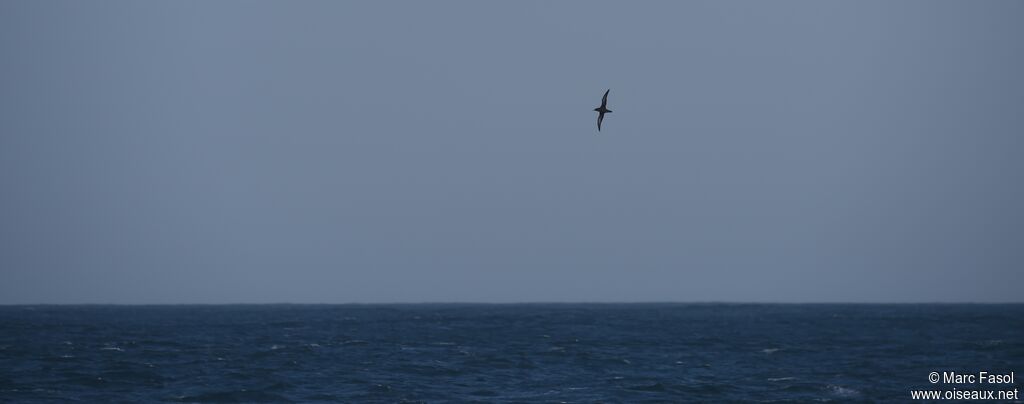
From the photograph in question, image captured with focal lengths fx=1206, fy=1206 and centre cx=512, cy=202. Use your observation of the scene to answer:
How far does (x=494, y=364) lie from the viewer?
7225cm

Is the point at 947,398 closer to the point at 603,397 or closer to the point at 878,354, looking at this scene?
the point at 603,397

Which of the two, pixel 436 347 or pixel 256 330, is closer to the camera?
pixel 436 347

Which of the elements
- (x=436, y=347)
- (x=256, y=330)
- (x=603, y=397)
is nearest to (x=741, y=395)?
(x=603, y=397)

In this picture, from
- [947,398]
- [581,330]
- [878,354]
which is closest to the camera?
[947,398]

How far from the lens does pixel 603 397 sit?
5872 cm

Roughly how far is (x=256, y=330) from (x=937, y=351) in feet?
200

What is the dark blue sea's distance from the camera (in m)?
59.4

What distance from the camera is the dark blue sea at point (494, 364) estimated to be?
5944 cm

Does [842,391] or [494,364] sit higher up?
[494,364]

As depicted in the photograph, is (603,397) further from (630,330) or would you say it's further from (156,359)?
(630,330)

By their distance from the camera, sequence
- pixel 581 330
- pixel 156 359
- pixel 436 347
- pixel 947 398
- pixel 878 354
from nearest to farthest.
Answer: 1. pixel 947 398
2. pixel 156 359
3. pixel 878 354
4. pixel 436 347
5. pixel 581 330

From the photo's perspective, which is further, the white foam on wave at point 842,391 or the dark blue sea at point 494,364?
the dark blue sea at point 494,364

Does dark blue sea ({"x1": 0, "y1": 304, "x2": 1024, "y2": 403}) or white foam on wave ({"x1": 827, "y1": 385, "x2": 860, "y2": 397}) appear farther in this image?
dark blue sea ({"x1": 0, "y1": 304, "x2": 1024, "y2": 403})

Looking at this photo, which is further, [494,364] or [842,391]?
[494,364]
